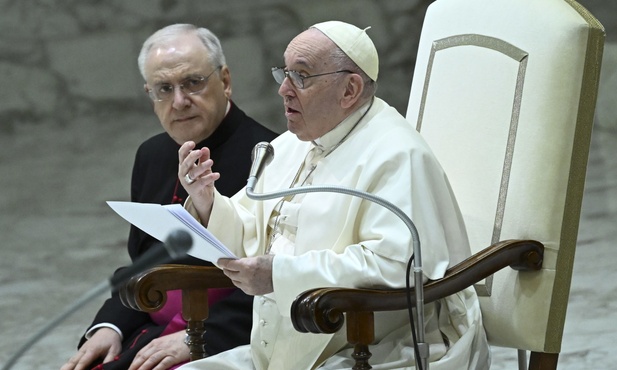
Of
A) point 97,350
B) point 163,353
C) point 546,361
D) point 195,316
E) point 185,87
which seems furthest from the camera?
point 185,87

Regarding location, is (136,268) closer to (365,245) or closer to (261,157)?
(261,157)

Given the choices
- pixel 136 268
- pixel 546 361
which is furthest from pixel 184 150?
pixel 136 268

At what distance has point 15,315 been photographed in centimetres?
630

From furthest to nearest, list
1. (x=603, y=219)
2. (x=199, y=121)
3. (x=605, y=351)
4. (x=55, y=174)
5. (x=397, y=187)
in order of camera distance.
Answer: (x=55, y=174) < (x=603, y=219) < (x=605, y=351) < (x=199, y=121) < (x=397, y=187)

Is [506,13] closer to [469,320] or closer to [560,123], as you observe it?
[560,123]

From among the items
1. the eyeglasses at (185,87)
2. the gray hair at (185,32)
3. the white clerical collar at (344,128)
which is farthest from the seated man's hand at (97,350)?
the white clerical collar at (344,128)

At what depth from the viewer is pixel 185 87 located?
403cm

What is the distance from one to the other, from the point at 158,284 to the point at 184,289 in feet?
0.28

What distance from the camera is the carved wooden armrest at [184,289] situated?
3.17 meters

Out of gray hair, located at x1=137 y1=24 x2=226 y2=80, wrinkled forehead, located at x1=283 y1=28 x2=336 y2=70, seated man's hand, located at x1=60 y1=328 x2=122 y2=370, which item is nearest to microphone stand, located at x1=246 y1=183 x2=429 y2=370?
wrinkled forehead, located at x1=283 y1=28 x2=336 y2=70

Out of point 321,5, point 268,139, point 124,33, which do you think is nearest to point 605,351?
point 268,139

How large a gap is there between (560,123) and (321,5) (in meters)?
6.32

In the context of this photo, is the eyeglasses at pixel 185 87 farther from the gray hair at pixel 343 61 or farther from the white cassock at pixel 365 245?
the gray hair at pixel 343 61

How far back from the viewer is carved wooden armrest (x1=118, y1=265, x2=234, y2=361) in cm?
317
